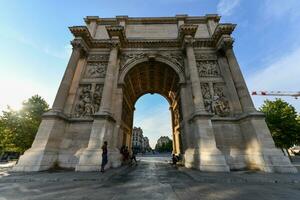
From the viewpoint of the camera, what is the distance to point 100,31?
18.2 meters

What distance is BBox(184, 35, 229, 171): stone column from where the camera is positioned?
904 cm

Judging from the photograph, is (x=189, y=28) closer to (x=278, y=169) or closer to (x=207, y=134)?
(x=207, y=134)

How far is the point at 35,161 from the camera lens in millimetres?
9242

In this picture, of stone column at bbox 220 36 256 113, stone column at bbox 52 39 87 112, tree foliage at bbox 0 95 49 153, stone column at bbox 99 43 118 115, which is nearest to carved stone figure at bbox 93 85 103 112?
stone column at bbox 99 43 118 115

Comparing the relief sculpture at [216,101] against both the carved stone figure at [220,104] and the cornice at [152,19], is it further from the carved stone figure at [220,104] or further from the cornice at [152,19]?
the cornice at [152,19]

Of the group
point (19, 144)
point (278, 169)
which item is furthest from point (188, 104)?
point (19, 144)

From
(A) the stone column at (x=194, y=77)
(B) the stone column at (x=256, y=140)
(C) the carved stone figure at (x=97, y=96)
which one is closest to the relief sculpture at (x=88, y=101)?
(C) the carved stone figure at (x=97, y=96)

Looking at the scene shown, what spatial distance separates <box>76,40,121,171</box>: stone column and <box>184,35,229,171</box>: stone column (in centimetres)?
566

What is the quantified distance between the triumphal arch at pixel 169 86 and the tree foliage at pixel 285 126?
611 inches

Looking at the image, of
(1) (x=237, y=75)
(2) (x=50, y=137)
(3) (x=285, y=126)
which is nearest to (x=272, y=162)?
(1) (x=237, y=75)

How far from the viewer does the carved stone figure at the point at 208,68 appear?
14438mm

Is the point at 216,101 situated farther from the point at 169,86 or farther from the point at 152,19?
the point at 152,19

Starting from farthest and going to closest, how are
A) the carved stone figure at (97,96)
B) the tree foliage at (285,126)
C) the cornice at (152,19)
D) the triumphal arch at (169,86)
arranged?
the tree foliage at (285,126)
the cornice at (152,19)
the carved stone figure at (97,96)
the triumphal arch at (169,86)

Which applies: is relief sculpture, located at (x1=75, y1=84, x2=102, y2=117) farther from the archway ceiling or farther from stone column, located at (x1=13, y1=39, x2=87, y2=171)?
the archway ceiling
